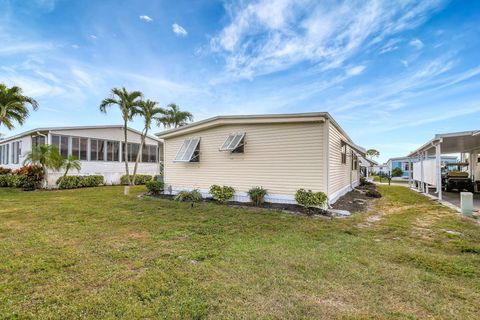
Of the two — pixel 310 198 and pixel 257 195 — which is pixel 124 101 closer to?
pixel 257 195

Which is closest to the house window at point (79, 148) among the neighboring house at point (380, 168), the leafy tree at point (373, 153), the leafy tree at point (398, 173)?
the leafy tree at point (398, 173)

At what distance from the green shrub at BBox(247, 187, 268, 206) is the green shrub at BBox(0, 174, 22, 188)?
15549 millimetres

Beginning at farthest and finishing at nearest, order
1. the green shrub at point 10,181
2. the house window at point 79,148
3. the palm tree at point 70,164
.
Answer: the house window at point 79,148 → the green shrub at point 10,181 → the palm tree at point 70,164

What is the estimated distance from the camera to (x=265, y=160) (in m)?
8.65

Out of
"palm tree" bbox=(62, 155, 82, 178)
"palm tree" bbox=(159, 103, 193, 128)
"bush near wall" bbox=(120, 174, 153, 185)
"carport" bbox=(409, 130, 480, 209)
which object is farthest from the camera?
"palm tree" bbox=(159, 103, 193, 128)

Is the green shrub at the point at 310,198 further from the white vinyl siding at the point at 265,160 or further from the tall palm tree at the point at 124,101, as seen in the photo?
the tall palm tree at the point at 124,101

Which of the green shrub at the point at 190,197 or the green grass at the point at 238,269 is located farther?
the green shrub at the point at 190,197

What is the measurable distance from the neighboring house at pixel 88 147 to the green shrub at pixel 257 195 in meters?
13.9

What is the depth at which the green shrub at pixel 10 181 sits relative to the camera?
14728 mm

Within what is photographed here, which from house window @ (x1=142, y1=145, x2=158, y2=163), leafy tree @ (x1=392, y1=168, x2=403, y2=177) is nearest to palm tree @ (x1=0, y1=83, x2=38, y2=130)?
house window @ (x1=142, y1=145, x2=158, y2=163)

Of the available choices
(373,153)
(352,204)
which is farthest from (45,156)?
(373,153)

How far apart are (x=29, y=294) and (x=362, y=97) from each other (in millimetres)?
16991

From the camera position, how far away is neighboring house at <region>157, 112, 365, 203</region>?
7.75m

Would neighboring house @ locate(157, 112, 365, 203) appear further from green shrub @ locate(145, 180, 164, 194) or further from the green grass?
the green grass
